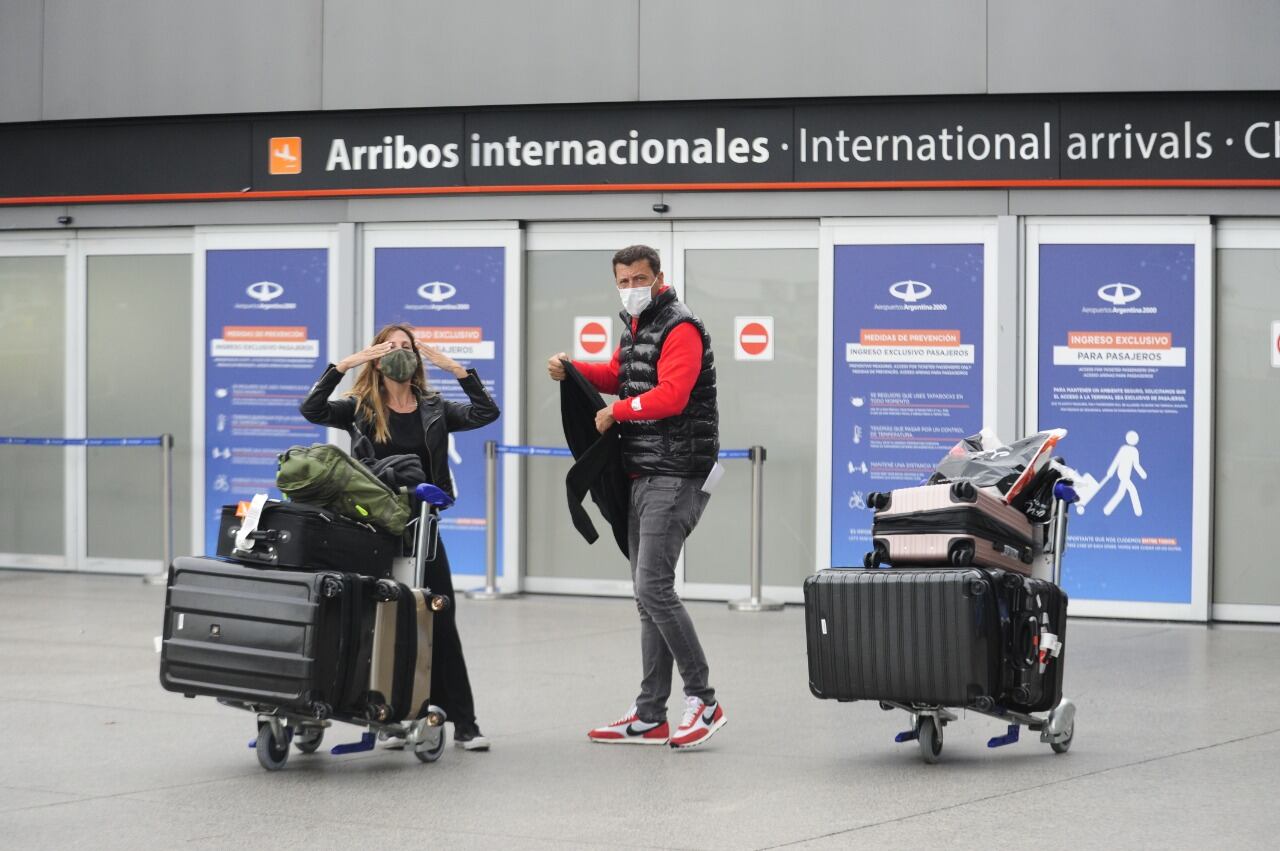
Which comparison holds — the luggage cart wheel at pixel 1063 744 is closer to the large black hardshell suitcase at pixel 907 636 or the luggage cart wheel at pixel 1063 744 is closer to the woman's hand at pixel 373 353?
the large black hardshell suitcase at pixel 907 636

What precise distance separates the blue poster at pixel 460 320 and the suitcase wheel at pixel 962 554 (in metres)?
6.80

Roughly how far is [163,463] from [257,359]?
3.52 feet

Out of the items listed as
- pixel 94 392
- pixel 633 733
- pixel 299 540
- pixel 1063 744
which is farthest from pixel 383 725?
pixel 94 392

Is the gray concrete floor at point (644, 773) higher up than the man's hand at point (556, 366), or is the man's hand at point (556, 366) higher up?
the man's hand at point (556, 366)

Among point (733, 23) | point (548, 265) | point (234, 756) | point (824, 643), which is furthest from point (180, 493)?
point (824, 643)

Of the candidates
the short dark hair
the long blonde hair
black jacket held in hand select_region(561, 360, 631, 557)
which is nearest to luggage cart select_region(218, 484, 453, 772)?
the long blonde hair

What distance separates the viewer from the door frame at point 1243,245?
1201 centimetres

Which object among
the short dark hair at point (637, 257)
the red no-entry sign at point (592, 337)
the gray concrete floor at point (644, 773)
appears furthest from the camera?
the red no-entry sign at point (592, 337)

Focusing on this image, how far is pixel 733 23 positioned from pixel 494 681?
215 inches

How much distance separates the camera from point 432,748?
23.2 ft

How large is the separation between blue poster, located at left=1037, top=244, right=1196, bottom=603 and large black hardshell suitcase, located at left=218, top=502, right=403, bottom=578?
6617 millimetres

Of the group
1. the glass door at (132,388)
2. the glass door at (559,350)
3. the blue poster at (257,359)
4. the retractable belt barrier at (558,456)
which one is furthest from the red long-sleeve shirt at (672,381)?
the glass door at (132,388)

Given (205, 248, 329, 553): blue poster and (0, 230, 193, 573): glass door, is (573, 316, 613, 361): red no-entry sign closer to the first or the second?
(205, 248, 329, 553): blue poster

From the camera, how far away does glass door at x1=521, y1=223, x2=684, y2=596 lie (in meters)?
13.2
